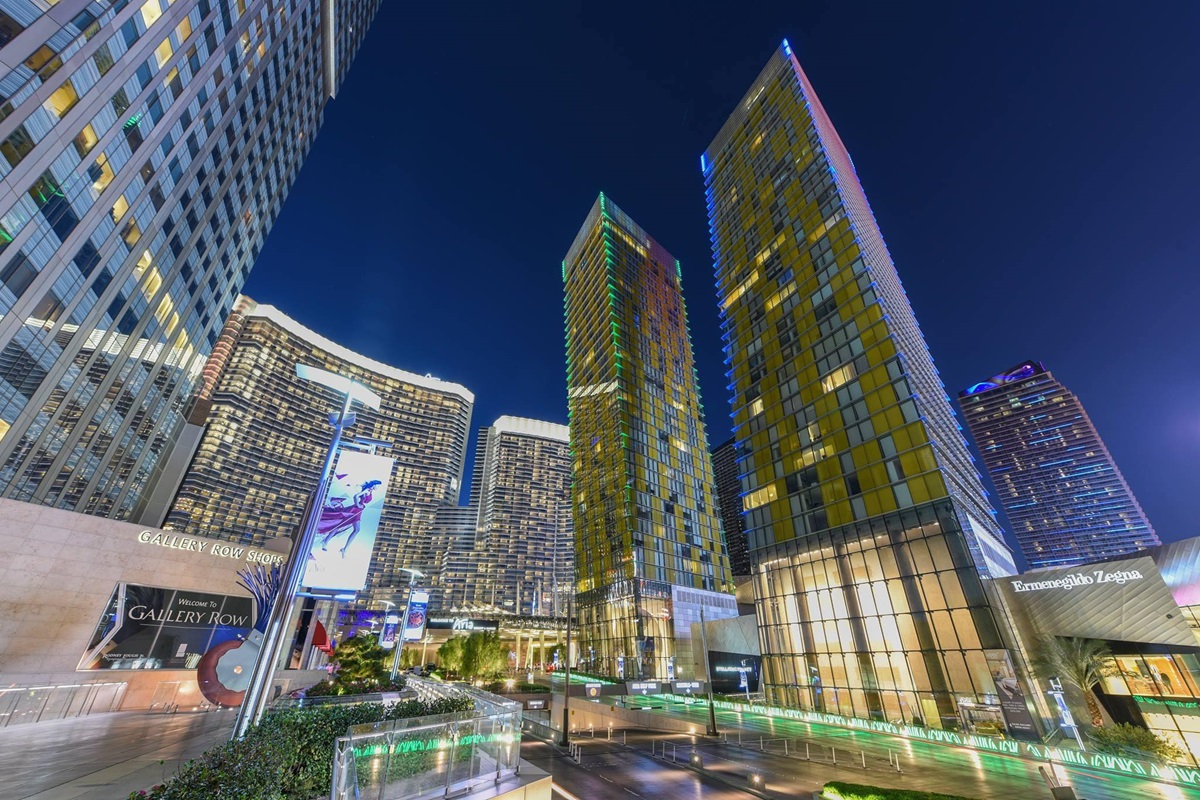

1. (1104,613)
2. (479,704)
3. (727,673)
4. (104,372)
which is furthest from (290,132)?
(1104,613)

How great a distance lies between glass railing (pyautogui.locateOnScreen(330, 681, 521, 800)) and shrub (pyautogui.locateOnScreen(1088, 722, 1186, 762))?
93.7 feet

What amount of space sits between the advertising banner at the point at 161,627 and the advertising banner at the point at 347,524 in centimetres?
2487

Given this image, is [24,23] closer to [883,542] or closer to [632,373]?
[883,542]

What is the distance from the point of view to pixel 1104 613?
2814 cm

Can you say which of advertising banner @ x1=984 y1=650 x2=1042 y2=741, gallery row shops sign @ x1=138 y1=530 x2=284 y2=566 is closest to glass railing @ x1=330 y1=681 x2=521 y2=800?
gallery row shops sign @ x1=138 y1=530 x2=284 y2=566

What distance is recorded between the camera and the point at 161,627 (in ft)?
106

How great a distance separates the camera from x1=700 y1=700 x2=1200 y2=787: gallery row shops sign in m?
18.3

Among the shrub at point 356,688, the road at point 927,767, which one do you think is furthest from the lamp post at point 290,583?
the road at point 927,767

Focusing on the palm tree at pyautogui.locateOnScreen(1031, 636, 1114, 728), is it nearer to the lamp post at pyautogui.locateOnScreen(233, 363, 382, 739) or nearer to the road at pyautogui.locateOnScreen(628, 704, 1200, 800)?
the road at pyautogui.locateOnScreen(628, 704, 1200, 800)

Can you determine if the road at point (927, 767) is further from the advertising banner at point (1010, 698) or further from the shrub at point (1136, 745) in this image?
the advertising banner at point (1010, 698)

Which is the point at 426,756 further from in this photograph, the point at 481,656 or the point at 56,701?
the point at 481,656

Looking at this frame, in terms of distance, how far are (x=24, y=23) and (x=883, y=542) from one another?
65149 millimetres

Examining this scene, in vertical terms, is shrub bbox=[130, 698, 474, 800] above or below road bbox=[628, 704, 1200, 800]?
above

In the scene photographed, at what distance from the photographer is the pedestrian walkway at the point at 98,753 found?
435 inches
